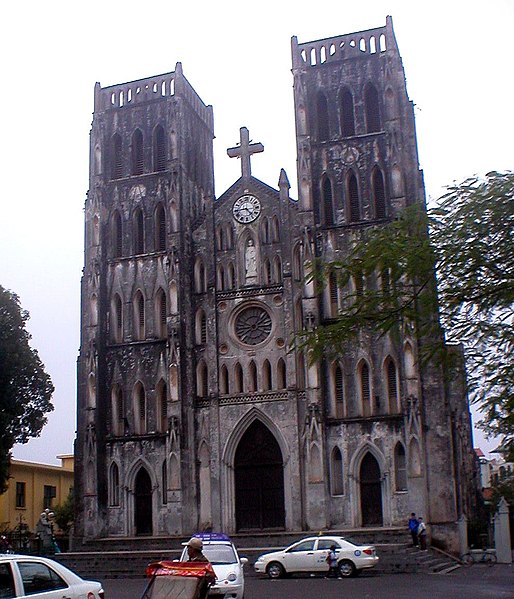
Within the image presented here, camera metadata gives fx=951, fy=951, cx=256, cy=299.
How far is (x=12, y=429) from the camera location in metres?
40.8

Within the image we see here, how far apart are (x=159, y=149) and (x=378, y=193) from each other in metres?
10.7

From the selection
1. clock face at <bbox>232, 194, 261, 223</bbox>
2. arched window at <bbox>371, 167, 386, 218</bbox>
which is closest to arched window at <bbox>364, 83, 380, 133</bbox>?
arched window at <bbox>371, 167, 386, 218</bbox>

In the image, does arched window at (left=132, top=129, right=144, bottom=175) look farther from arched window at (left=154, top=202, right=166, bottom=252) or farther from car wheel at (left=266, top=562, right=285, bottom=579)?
car wheel at (left=266, top=562, right=285, bottom=579)

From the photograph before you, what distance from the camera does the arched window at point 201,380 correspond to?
132 feet

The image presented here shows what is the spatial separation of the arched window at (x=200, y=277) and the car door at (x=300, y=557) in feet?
48.8

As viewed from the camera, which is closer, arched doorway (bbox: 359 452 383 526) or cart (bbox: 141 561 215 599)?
cart (bbox: 141 561 215 599)

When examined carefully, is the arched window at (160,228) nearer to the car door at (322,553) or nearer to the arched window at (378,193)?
the arched window at (378,193)

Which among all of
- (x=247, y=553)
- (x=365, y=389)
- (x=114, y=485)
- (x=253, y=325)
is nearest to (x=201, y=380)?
(x=253, y=325)

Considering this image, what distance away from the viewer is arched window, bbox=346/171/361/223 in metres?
39.9

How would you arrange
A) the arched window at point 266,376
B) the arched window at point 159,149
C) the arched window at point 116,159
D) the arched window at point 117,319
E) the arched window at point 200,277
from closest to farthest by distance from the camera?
1. the arched window at point 266,376
2. the arched window at point 200,277
3. the arched window at point 117,319
4. the arched window at point 159,149
5. the arched window at point 116,159

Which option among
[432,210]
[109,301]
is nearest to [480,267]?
[432,210]

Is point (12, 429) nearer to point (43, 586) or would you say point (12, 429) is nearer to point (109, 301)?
point (109, 301)

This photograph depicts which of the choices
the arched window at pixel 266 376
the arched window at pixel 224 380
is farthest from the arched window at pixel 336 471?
the arched window at pixel 224 380

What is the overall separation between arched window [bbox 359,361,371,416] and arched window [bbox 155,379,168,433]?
8.47 meters
